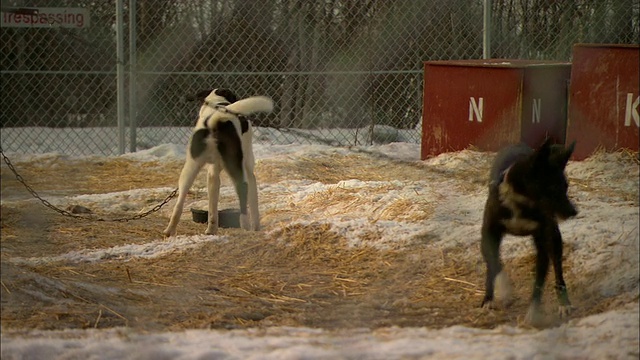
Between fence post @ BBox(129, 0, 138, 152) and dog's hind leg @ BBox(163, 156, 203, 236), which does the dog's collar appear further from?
fence post @ BBox(129, 0, 138, 152)

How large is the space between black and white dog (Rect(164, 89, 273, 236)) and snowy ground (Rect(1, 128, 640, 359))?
300 millimetres

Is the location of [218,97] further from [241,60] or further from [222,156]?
[241,60]

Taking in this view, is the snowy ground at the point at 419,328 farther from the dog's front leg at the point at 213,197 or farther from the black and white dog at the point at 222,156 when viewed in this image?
the black and white dog at the point at 222,156

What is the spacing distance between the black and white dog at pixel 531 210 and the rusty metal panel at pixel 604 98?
2.26 meters

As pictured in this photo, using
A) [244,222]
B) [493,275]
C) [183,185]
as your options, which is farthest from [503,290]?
[183,185]

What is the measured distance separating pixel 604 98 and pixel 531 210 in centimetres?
273

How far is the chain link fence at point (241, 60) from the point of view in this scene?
8086 millimetres

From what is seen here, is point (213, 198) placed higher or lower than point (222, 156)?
lower

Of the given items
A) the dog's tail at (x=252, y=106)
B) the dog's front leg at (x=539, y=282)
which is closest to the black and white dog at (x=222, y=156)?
the dog's tail at (x=252, y=106)

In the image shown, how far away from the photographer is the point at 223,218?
5.93 metres

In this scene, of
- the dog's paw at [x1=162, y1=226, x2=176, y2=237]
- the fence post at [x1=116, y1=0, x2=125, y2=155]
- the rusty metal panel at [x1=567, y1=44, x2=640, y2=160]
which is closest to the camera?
the dog's paw at [x1=162, y1=226, x2=176, y2=237]

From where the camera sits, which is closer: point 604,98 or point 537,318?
point 537,318

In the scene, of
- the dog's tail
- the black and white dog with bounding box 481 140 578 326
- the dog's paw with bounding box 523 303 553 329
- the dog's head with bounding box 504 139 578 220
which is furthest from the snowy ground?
the dog's tail

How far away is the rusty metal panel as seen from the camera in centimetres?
586
